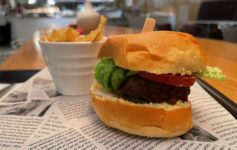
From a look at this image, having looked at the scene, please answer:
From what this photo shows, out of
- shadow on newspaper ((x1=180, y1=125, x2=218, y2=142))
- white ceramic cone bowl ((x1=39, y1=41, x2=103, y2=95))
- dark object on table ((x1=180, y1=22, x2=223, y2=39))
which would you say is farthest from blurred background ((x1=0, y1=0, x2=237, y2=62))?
shadow on newspaper ((x1=180, y1=125, x2=218, y2=142))

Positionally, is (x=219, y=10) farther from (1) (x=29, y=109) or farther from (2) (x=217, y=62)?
(1) (x=29, y=109)

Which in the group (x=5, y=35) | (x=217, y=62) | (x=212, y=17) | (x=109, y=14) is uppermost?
(x=217, y=62)

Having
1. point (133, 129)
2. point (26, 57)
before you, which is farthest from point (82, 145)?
point (26, 57)

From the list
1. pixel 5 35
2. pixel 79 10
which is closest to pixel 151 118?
pixel 79 10

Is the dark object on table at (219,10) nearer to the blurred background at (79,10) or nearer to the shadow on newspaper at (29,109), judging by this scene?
the blurred background at (79,10)

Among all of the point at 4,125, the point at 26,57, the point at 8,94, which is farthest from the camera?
the point at 26,57

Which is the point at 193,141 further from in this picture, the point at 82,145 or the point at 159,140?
the point at 82,145

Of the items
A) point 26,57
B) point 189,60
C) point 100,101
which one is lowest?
A: point 26,57
